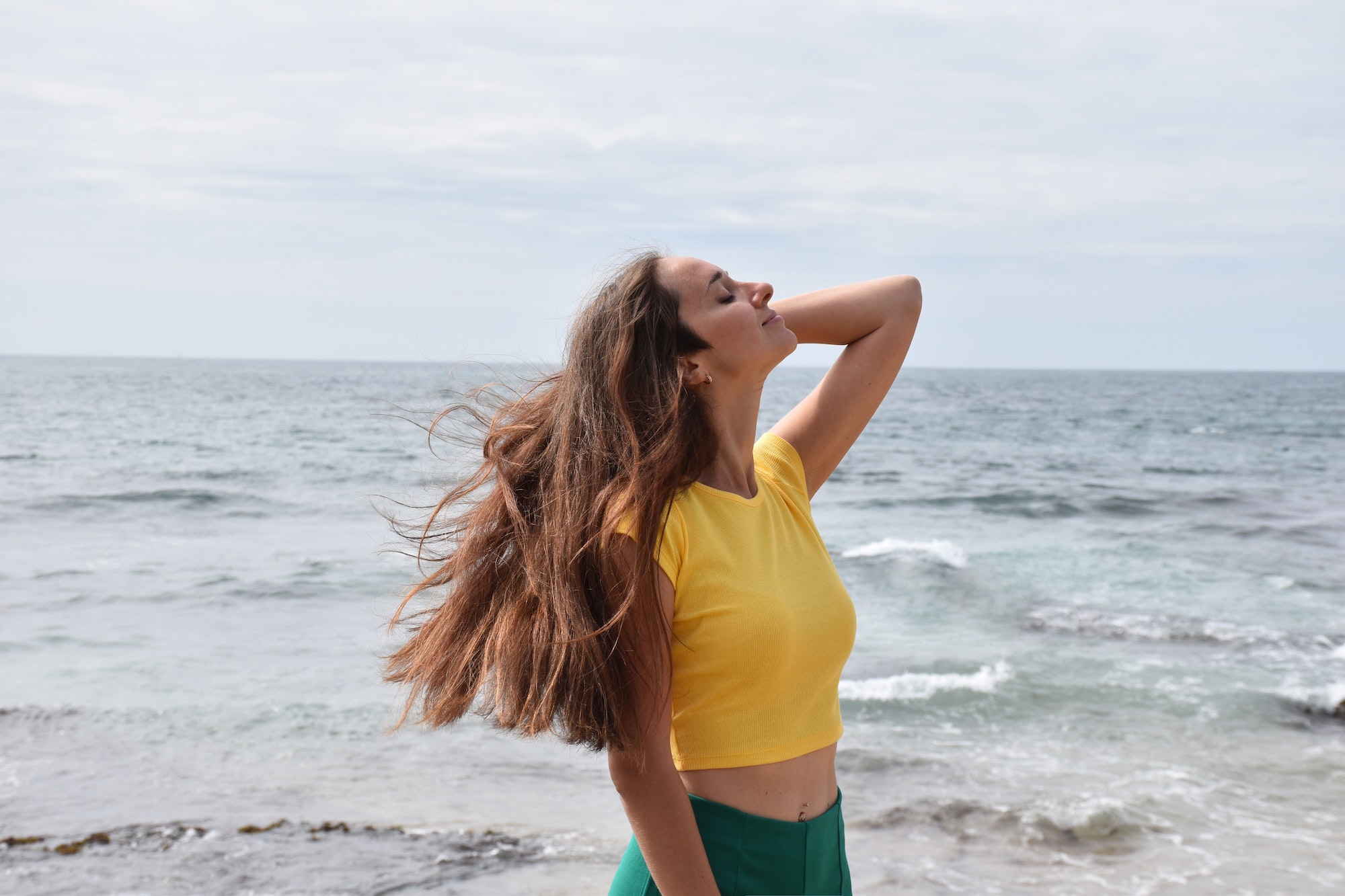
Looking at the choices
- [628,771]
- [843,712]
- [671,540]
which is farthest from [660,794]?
[843,712]

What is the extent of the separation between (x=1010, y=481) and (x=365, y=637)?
1797 cm

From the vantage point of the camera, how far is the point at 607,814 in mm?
5988

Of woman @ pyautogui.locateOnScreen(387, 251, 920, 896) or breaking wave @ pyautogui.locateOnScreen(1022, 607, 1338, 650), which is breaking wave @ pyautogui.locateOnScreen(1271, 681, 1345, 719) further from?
woman @ pyautogui.locateOnScreen(387, 251, 920, 896)

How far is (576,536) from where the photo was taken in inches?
72.1

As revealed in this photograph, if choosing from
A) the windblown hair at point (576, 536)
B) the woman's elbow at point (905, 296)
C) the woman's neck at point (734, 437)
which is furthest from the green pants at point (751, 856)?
the woman's elbow at point (905, 296)

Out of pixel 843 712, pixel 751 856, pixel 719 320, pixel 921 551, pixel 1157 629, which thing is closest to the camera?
pixel 751 856

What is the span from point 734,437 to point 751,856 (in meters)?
0.84

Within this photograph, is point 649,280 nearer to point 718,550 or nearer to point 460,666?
point 718,550

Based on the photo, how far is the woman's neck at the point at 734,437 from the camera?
2.10 meters

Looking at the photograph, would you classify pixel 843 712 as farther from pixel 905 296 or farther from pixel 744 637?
pixel 744 637

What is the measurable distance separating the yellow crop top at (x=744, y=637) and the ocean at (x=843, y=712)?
3.43ft

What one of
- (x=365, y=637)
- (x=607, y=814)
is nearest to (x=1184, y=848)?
(x=607, y=814)

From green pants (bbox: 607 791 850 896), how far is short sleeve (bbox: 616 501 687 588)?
0.46 metres

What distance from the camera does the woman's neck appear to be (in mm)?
2102
